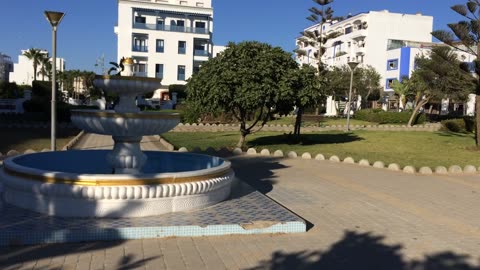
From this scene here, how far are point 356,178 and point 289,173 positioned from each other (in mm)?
1493

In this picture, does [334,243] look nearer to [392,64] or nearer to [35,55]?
[392,64]

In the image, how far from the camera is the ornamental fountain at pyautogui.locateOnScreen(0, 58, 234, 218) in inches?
223

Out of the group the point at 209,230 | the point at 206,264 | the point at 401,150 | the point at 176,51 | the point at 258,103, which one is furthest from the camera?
the point at 176,51

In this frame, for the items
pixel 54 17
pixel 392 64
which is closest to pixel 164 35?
pixel 392 64

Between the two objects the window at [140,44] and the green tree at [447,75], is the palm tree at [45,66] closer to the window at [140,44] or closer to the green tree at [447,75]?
the window at [140,44]

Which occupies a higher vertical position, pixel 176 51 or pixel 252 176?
pixel 176 51

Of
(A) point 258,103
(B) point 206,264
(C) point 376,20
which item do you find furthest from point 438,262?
(C) point 376,20

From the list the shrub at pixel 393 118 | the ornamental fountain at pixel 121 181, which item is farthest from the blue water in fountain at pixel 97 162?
the shrub at pixel 393 118

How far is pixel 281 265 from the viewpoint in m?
4.66

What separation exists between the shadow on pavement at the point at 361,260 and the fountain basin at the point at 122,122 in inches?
104

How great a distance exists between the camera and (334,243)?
18.0ft

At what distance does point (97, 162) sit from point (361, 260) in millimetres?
5601

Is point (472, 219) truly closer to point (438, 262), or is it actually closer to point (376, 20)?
point (438, 262)

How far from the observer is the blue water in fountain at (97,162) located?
26.5ft
